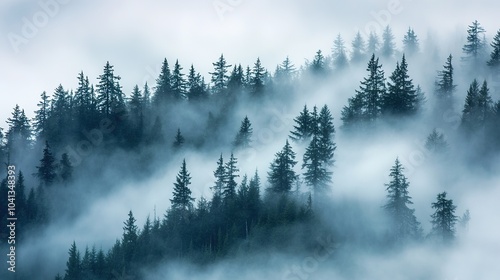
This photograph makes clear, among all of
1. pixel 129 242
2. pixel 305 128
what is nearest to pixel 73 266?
pixel 129 242

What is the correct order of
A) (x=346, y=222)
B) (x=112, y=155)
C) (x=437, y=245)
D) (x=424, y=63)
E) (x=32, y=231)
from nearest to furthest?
(x=437, y=245)
(x=346, y=222)
(x=32, y=231)
(x=112, y=155)
(x=424, y=63)

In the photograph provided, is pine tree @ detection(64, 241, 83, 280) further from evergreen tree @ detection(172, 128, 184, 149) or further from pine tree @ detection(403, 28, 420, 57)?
pine tree @ detection(403, 28, 420, 57)

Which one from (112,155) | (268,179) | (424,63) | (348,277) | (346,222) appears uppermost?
(424,63)

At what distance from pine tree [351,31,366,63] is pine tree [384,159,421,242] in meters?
67.6

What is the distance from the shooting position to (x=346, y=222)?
94812mm

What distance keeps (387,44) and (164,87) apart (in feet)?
169

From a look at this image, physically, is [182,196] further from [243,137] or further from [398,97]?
[398,97]

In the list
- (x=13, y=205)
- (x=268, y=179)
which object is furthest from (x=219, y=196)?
(x=13, y=205)

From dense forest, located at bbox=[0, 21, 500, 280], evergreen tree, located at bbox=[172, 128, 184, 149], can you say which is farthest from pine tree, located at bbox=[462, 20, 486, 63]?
evergreen tree, located at bbox=[172, 128, 184, 149]

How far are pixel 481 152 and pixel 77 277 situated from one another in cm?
5713

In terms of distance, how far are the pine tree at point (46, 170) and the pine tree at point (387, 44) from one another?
71809 mm

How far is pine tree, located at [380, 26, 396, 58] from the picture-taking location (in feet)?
513

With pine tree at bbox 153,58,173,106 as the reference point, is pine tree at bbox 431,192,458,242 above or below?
below

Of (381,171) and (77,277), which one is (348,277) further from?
(77,277)
